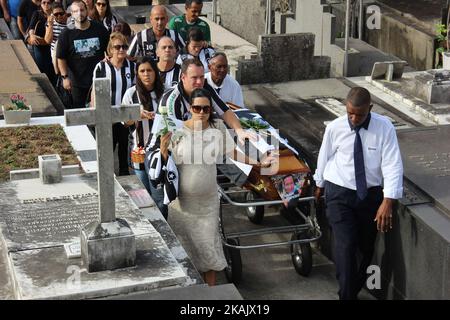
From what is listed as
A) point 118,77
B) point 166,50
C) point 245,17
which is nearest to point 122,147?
point 118,77

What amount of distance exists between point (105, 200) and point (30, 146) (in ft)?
8.95

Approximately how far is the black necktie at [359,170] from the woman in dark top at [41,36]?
5.54 m

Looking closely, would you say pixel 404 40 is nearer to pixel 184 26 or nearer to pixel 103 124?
pixel 184 26

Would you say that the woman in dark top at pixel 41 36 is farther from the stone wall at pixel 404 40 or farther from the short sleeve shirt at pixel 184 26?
the stone wall at pixel 404 40

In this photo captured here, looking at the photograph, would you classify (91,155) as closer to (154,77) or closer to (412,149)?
(154,77)

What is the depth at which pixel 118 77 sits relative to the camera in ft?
30.9

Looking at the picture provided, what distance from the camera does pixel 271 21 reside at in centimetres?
1330

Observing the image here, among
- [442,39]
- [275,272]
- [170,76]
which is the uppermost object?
[170,76]

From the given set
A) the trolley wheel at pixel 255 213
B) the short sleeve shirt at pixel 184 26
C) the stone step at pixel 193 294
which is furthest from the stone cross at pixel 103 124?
the short sleeve shirt at pixel 184 26

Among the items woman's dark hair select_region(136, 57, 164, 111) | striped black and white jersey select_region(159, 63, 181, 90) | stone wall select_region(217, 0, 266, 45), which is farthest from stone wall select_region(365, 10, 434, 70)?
woman's dark hair select_region(136, 57, 164, 111)

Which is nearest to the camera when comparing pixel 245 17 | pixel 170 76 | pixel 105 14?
pixel 170 76

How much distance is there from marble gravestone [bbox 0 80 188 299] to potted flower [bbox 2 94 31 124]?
1702mm

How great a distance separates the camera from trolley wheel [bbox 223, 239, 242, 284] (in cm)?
813

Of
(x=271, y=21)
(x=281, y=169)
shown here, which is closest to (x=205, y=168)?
(x=281, y=169)
